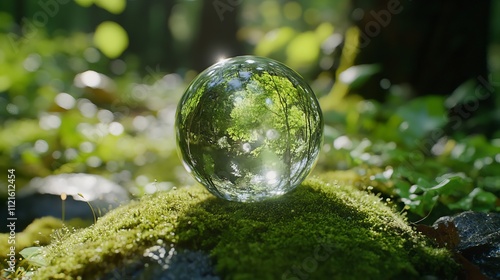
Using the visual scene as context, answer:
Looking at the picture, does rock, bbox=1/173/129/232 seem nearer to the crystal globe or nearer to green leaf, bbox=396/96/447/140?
the crystal globe

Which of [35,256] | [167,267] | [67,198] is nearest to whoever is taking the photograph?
[167,267]

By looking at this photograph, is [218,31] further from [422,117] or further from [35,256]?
[35,256]

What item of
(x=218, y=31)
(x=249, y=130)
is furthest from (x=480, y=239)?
(x=218, y=31)

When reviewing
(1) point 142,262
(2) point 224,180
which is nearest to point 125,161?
(2) point 224,180

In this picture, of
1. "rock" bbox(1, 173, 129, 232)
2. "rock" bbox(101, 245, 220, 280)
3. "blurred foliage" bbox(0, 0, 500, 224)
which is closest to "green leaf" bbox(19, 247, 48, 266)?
"rock" bbox(101, 245, 220, 280)

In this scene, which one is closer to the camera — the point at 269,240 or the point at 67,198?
the point at 269,240

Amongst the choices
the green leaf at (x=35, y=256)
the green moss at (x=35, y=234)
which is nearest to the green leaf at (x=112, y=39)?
the green moss at (x=35, y=234)
